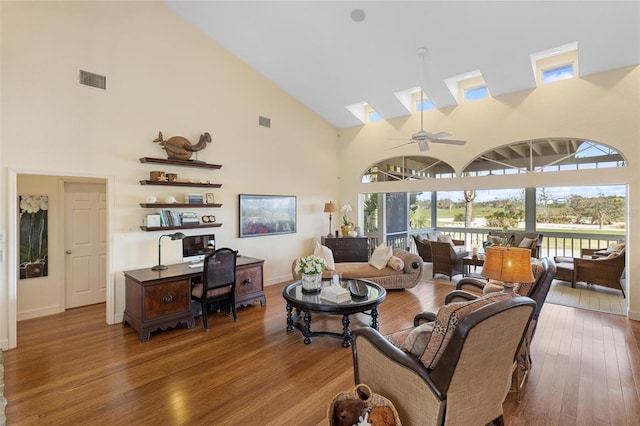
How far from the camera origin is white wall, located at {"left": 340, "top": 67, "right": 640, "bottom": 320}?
4449 millimetres

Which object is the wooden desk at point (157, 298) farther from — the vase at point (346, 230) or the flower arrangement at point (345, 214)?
the flower arrangement at point (345, 214)

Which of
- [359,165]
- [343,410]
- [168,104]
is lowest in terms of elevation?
[343,410]

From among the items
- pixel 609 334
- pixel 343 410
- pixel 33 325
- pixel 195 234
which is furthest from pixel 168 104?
pixel 609 334

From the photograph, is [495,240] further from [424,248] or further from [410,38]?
[410,38]

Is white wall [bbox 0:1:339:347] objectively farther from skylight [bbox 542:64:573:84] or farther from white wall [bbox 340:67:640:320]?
skylight [bbox 542:64:573:84]

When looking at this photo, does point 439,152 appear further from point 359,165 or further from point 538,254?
point 538,254

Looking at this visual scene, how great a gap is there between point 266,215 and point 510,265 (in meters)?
4.44

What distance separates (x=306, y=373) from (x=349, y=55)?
4.82 m

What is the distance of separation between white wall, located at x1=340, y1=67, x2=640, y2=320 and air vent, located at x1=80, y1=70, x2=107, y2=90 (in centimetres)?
520

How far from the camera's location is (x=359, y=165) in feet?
24.6

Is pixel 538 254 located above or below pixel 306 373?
above

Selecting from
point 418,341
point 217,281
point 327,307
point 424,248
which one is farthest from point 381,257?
point 418,341

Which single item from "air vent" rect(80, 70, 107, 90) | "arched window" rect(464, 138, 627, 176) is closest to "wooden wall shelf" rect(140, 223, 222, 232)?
"air vent" rect(80, 70, 107, 90)

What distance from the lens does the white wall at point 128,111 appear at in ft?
11.7
